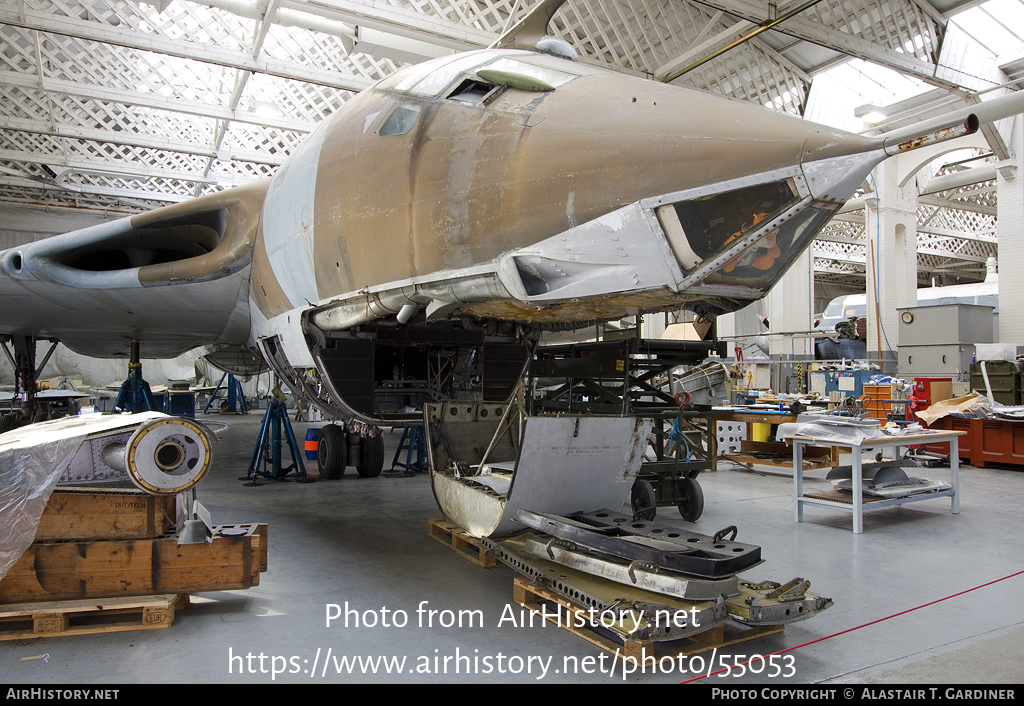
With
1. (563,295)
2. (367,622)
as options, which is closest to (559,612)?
(367,622)

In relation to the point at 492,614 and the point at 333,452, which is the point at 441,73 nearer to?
the point at 492,614

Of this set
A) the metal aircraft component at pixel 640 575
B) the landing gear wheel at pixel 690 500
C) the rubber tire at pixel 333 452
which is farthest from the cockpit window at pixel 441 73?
the rubber tire at pixel 333 452

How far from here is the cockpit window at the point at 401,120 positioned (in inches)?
166

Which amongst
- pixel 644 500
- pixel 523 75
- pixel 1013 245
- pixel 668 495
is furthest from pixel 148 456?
pixel 1013 245

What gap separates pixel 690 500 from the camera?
7.26m

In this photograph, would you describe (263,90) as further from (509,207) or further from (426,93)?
(509,207)

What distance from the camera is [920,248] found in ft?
118

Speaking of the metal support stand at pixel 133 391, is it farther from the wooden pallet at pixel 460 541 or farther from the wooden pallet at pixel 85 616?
the wooden pallet at pixel 85 616

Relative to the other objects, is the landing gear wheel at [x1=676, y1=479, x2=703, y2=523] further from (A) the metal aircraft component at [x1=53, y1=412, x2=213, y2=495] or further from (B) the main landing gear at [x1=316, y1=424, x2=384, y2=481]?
(A) the metal aircraft component at [x1=53, y1=412, x2=213, y2=495]

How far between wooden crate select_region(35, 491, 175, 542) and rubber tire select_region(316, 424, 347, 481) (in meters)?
5.60

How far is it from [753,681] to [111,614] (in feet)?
12.1

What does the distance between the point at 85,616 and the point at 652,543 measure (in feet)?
11.4

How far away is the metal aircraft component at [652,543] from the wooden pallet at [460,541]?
1.84 ft

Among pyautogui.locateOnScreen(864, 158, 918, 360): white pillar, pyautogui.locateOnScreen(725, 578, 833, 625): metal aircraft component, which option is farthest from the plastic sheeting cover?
pyautogui.locateOnScreen(864, 158, 918, 360): white pillar
